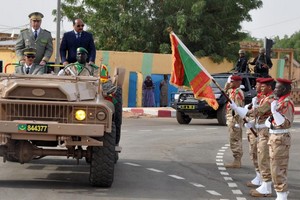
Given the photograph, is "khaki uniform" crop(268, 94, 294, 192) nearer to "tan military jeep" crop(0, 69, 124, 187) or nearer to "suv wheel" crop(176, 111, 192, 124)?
"tan military jeep" crop(0, 69, 124, 187)

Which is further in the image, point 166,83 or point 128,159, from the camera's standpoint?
point 166,83

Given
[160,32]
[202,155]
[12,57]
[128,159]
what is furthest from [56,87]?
[160,32]

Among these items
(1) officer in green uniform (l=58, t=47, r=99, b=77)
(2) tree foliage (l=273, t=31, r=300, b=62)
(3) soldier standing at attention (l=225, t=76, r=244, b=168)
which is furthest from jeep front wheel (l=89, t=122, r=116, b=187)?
(2) tree foliage (l=273, t=31, r=300, b=62)

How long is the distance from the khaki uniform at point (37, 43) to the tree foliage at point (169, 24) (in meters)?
26.4

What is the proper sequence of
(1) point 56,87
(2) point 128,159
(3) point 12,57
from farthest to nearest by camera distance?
(3) point 12,57
(2) point 128,159
(1) point 56,87

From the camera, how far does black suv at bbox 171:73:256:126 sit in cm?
2334

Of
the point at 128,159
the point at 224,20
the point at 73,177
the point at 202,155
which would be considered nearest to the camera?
the point at 73,177

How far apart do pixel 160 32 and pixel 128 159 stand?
26614mm

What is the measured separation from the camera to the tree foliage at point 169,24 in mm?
39344

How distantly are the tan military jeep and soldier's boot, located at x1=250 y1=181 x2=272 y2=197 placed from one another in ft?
6.55

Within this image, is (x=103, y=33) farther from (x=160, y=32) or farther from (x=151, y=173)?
(x=151, y=173)

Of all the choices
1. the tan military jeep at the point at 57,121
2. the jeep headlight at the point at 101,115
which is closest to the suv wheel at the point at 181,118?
the tan military jeep at the point at 57,121

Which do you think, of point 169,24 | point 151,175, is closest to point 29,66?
point 151,175

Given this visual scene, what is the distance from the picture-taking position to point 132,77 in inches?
1405
